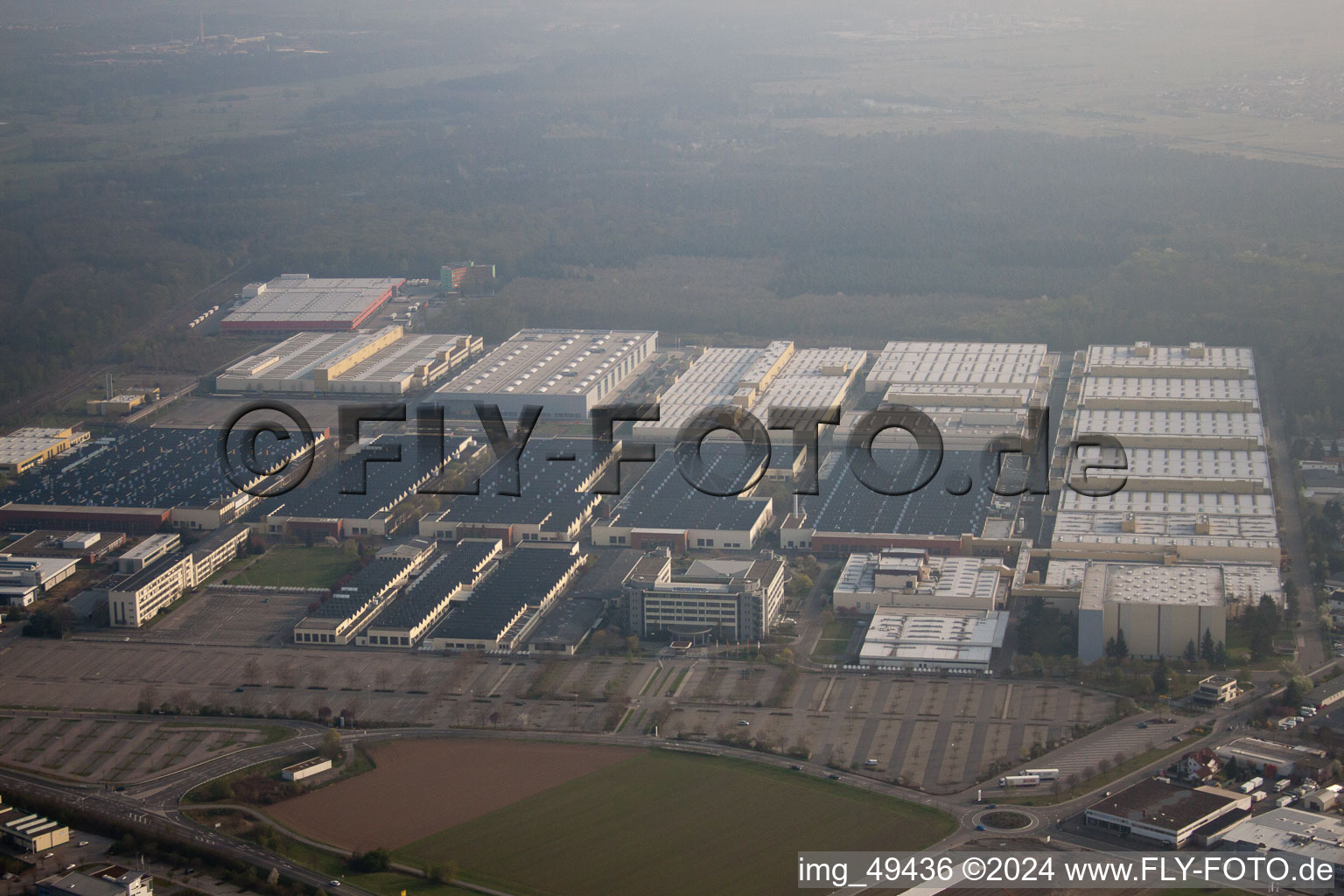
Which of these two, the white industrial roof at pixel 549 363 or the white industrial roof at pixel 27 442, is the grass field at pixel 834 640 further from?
the white industrial roof at pixel 27 442

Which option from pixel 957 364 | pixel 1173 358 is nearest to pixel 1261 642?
pixel 957 364

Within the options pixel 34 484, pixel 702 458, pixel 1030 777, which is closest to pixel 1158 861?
pixel 1030 777

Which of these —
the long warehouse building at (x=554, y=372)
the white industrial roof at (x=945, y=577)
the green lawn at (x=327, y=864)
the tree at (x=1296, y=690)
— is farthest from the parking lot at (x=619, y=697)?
the long warehouse building at (x=554, y=372)

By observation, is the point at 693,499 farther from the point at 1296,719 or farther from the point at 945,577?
the point at 1296,719

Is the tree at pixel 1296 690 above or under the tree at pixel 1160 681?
above

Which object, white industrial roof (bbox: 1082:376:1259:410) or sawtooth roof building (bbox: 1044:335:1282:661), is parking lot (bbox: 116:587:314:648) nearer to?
sawtooth roof building (bbox: 1044:335:1282:661)

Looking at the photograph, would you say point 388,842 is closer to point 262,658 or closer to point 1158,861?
point 262,658

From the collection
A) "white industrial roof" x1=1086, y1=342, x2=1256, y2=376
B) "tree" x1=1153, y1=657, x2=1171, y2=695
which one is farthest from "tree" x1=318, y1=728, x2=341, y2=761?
"white industrial roof" x1=1086, y1=342, x2=1256, y2=376
